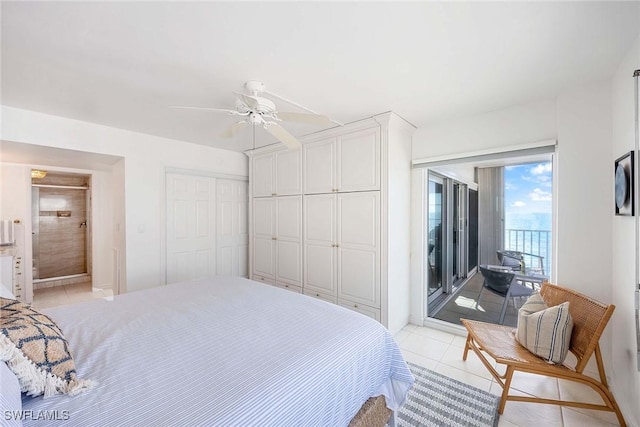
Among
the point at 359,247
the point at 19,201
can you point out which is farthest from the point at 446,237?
the point at 19,201

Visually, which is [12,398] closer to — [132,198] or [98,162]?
[132,198]

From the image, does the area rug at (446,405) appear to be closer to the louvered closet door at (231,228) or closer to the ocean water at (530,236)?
the ocean water at (530,236)

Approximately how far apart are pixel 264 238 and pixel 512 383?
3.18 metres

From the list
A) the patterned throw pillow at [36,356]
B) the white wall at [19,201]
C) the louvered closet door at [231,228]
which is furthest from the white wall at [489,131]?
the white wall at [19,201]

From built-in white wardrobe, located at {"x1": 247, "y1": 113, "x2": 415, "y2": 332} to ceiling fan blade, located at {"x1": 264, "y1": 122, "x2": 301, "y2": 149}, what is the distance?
3.12 ft

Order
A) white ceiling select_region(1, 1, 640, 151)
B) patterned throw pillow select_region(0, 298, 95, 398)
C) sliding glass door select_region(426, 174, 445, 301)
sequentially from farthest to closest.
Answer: sliding glass door select_region(426, 174, 445, 301), white ceiling select_region(1, 1, 640, 151), patterned throw pillow select_region(0, 298, 95, 398)

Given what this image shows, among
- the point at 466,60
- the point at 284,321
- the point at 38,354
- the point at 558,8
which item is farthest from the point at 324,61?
the point at 38,354

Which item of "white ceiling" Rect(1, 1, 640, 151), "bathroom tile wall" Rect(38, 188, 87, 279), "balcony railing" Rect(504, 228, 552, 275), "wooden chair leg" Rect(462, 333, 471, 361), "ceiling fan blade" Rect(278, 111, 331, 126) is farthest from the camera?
"bathroom tile wall" Rect(38, 188, 87, 279)

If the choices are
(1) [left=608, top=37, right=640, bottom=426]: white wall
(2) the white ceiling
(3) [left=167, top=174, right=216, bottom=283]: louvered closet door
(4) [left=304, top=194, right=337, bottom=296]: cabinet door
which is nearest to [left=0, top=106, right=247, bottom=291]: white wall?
(3) [left=167, top=174, right=216, bottom=283]: louvered closet door

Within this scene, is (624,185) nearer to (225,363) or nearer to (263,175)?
(225,363)

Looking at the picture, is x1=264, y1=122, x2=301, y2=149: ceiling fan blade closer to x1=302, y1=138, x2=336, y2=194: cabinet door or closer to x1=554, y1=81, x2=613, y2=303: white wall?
x1=302, y1=138, x2=336, y2=194: cabinet door

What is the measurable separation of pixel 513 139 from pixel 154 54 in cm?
302

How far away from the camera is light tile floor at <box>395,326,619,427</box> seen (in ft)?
5.37

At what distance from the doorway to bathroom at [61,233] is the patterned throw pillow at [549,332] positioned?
5.96 metres
